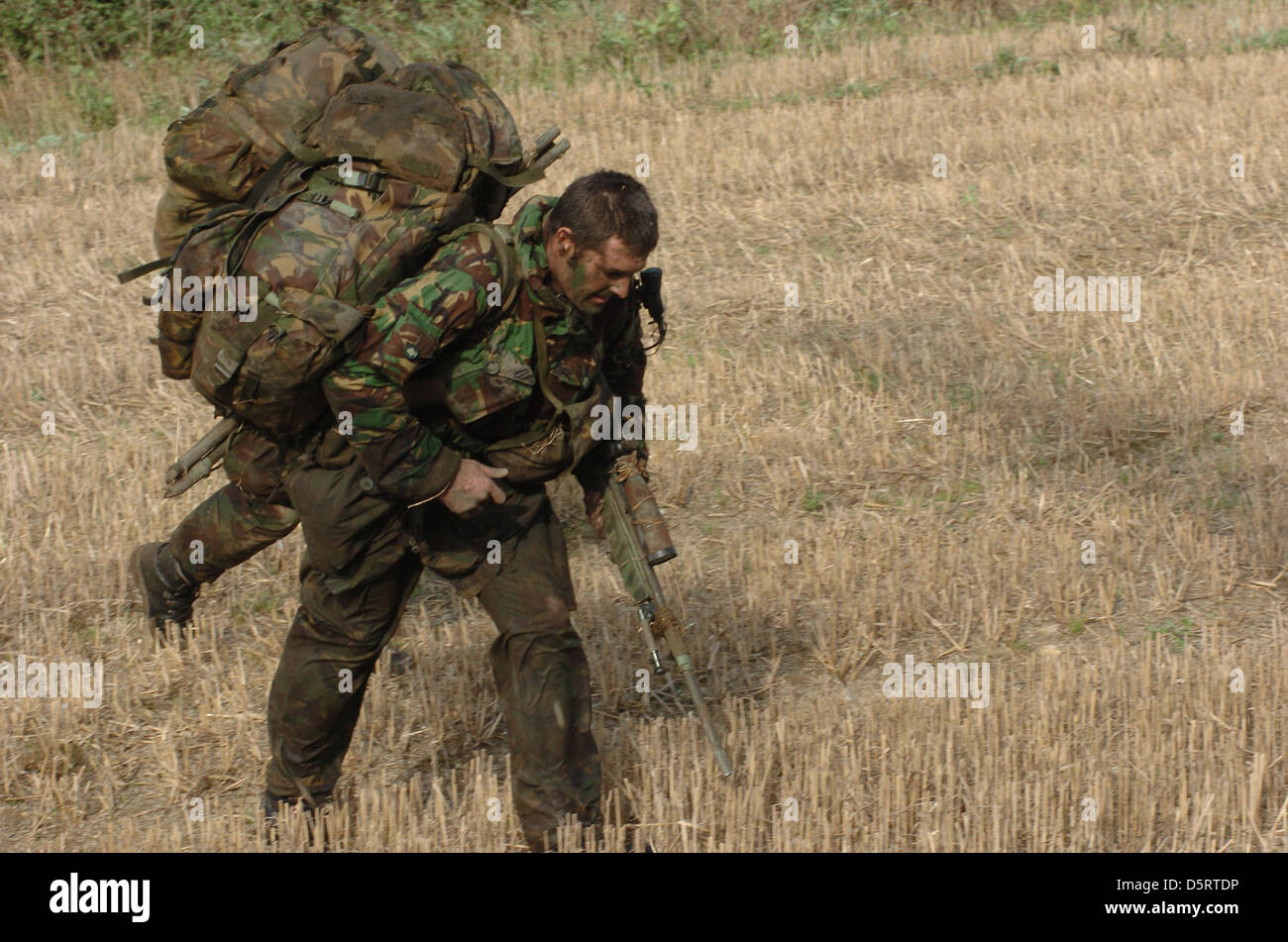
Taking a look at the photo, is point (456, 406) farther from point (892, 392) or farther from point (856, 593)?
point (892, 392)

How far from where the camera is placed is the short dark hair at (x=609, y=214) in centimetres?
378

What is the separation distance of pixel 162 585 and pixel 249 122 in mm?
1948

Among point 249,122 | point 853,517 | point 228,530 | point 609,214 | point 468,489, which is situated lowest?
point 468,489

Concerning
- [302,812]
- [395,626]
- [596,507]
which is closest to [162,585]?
[302,812]

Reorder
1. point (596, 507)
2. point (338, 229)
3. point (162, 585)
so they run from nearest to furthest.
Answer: point (338, 229) < point (596, 507) < point (162, 585)

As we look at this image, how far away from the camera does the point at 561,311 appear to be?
399 cm

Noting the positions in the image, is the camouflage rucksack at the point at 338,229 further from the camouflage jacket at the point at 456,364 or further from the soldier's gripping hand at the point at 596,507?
the soldier's gripping hand at the point at 596,507

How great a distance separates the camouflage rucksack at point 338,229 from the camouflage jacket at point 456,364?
0.30 ft

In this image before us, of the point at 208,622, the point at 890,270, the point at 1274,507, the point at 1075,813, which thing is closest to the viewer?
the point at 1075,813

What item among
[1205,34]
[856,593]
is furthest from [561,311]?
[1205,34]

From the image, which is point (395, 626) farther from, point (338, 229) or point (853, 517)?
point (853, 517)

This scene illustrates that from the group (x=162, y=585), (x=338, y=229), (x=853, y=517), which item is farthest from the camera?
(x=853, y=517)

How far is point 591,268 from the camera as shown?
12.6ft

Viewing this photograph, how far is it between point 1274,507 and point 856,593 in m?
1.87
